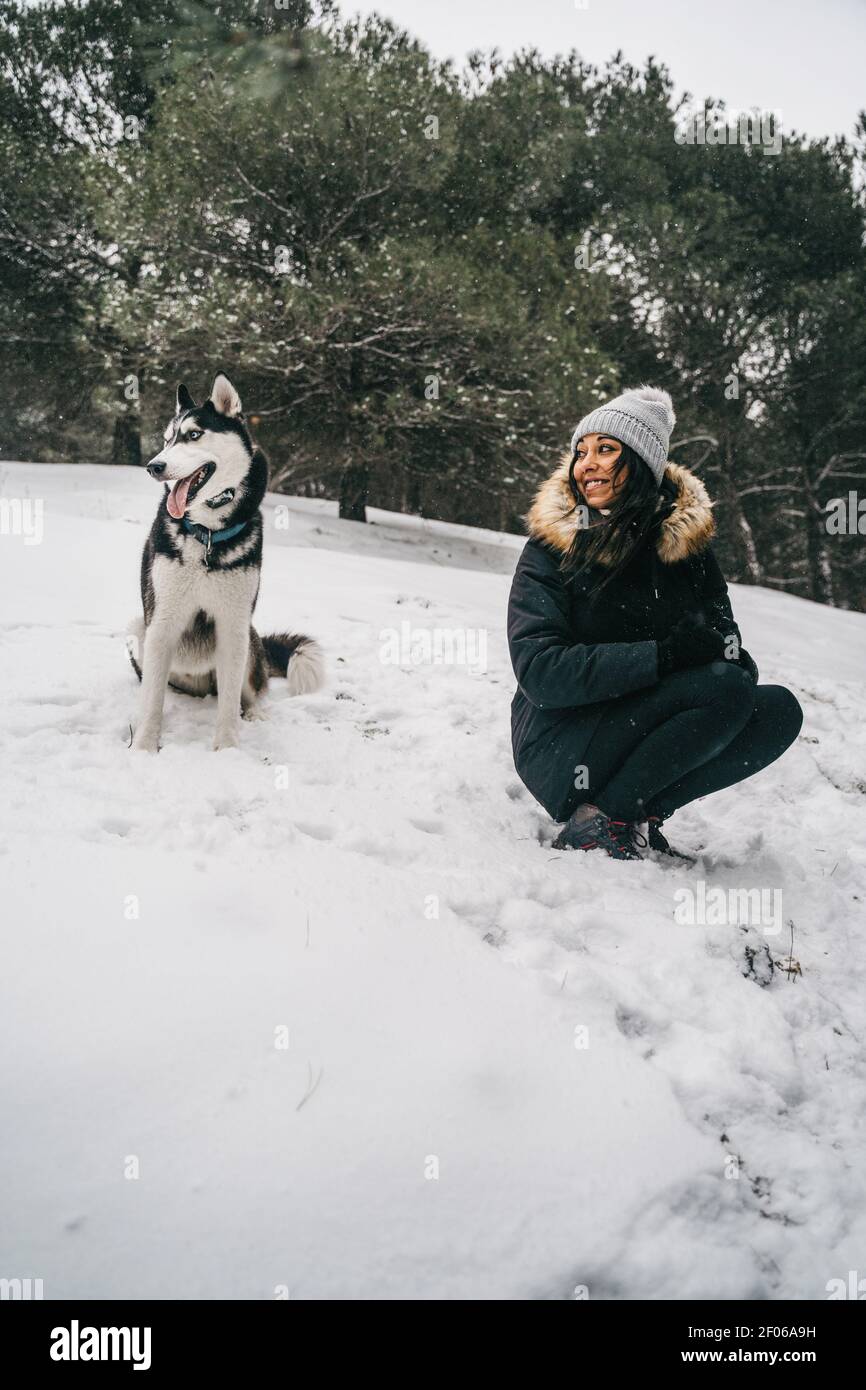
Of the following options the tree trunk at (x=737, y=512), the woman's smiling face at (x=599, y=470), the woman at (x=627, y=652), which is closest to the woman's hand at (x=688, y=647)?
the woman at (x=627, y=652)

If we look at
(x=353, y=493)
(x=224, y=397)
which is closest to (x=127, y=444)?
(x=353, y=493)

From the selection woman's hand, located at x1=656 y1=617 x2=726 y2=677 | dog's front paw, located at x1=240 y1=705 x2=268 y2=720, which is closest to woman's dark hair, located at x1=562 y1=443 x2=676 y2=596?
woman's hand, located at x1=656 y1=617 x2=726 y2=677

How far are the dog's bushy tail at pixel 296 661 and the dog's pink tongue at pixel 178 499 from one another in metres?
1.00

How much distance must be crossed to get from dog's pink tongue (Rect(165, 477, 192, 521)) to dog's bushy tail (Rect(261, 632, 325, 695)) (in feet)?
3.29

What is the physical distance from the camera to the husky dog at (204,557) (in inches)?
106

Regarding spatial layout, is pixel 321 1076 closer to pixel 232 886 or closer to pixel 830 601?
pixel 232 886

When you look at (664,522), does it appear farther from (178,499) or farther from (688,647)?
(178,499)

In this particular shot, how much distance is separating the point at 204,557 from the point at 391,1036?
186 cm

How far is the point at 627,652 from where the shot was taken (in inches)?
89.8

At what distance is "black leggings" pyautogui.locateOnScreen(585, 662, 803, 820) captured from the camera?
7.63ft
